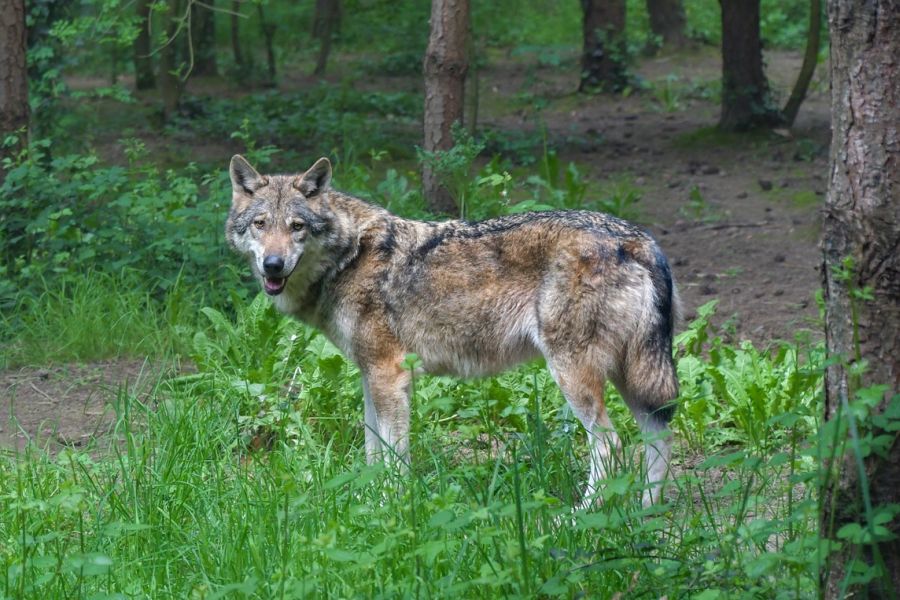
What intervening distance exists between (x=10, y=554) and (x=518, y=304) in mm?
2446

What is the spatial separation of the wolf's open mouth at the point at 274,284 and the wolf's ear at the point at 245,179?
562 mm

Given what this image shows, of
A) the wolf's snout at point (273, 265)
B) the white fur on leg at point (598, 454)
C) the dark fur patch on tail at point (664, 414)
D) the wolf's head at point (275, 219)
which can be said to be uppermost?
the wolf's head at point (275, 219)

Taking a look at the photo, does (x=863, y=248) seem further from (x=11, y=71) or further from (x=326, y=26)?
(x=326, y=26)

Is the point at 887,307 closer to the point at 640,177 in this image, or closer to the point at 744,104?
the point at 640,177

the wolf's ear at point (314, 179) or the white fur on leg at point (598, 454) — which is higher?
the wolf's ear at point (314, 179)

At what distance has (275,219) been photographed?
5.41m

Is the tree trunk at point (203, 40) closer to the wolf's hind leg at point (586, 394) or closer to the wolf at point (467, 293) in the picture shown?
the wolf at point (467, 293)

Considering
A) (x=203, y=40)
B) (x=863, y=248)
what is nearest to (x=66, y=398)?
(x=863, y=248)

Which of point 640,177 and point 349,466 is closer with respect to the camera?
point 349,466

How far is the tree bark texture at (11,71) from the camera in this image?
870cm

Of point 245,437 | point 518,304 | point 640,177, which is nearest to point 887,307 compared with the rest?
point 518,304

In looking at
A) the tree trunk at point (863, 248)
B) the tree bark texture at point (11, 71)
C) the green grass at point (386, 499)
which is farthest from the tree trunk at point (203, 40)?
the tree trunk at point (863, 248)

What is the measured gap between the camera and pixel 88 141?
12.4 meters

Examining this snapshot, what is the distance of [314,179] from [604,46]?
10702 millimetres
